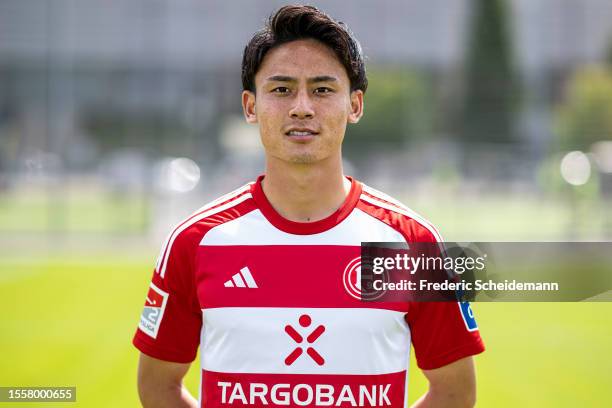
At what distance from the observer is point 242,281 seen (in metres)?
2.59

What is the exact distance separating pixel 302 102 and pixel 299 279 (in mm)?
530

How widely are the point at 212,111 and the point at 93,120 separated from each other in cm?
639

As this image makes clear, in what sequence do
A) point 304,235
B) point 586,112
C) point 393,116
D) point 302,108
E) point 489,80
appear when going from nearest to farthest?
point 302,108 < point 304,235 < point 586,112 < point 393,116 < point 489,80

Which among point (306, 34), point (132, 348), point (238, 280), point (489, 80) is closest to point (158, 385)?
point (238, 280)

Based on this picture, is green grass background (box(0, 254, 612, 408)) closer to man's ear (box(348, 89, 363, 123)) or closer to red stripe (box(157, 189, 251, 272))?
man's ear (box(348, 89, 363, 123))

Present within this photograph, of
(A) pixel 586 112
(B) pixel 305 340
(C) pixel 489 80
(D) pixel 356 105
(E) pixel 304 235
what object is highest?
(C) pixel 489 80

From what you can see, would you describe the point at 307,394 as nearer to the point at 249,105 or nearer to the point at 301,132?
the point at 301,132

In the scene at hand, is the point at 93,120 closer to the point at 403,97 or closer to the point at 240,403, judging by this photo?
the point at 403,97

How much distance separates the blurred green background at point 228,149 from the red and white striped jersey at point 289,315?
125 inches

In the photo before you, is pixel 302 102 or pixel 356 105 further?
pixel 356 105

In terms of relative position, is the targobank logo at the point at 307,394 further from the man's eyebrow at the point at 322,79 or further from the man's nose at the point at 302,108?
the man's eyebrow at the point at 322,79

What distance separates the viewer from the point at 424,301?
2576 millimetres

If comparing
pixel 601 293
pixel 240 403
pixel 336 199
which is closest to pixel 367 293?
pixel 336 199

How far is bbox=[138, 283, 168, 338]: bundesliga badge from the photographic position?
2.65 meters
